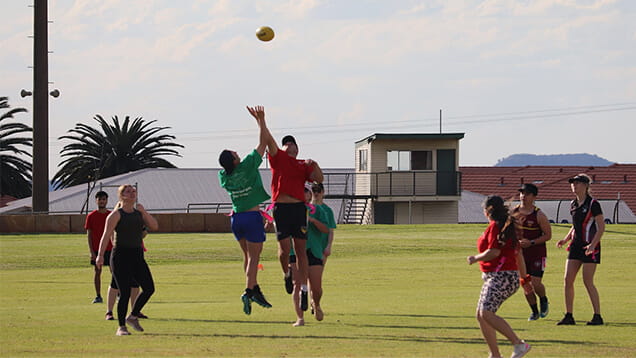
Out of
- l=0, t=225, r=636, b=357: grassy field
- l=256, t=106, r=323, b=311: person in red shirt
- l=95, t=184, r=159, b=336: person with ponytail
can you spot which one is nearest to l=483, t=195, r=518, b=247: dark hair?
l=0, t=225, r=636, b=357: grassy field

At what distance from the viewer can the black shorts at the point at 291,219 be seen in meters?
12.4

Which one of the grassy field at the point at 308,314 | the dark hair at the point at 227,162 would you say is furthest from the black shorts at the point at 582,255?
the dark hair at the point at 227,162

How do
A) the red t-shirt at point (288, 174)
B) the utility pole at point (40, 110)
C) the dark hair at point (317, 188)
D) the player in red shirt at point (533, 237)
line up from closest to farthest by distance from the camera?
the red t-shirt at point (288, 174) < the player in red shirt at point (533, 237) < the dark hair at point (317, 188) < the utility pole at point (40, 110)

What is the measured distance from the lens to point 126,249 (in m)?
12.1

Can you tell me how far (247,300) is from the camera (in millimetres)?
12375

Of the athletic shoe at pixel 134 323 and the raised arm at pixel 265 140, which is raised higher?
the raised arm at pixel 265 140

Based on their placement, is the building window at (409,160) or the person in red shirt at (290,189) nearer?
the person in red shirt at (290,189)

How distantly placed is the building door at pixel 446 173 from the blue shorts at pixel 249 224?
160 ft

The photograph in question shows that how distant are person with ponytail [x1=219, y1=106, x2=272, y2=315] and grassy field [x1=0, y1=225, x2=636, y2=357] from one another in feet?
1.84

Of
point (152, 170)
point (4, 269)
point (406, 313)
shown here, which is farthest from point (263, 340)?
point (152, 170)

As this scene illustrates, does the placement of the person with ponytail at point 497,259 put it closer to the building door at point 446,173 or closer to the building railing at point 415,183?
the building railing at point 415,183

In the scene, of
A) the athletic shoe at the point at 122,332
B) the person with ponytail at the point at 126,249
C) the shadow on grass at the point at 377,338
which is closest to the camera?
the shadow on grass at the point at 377,338

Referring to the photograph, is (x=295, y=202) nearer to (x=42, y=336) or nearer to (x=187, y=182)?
(x=42, y=336)

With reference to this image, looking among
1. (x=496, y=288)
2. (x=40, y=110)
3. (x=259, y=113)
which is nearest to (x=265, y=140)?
(x=259, y=113)
